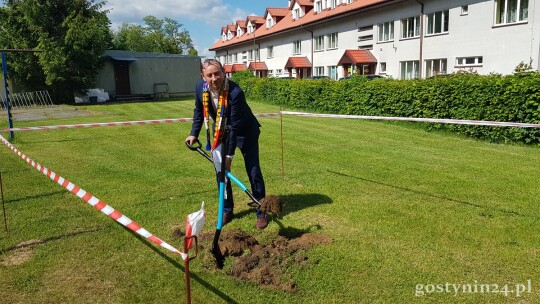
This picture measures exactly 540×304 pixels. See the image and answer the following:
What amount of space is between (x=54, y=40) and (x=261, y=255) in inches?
1153

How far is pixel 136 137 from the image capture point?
12.8 m

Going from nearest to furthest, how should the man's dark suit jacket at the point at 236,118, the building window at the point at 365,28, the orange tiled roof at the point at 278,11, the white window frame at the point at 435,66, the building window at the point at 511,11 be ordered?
the man's dark suit jacket at the point at 236,118, the building window at the point at 511,11, the white window frame at the point at 435,66, the building window at the point at 365,28, the orange tiled roof at the point at 278,11

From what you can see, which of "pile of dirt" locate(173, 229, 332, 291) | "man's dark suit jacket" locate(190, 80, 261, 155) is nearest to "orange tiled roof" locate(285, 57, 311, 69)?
"man's dark suit jacket" locate(190, 80, 261, 155)

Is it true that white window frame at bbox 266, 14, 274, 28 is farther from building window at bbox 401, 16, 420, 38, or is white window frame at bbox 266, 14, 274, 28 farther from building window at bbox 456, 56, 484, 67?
building window at bbox 456, 56, 484, 67

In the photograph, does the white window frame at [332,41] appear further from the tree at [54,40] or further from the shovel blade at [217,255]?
the shovel blade at [217,255]

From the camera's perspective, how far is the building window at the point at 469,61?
22453mm

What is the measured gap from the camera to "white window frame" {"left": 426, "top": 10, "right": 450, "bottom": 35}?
80.4 ft

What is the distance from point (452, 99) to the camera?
41.6ft

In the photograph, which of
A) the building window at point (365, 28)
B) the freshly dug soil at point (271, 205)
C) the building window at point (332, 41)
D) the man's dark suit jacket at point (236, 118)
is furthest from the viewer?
the building window at point (332, 41)

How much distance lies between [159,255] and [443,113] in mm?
11101

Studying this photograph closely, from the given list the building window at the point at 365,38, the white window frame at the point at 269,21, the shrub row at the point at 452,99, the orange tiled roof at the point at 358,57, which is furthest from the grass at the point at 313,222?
the white window frame at the point at 269,21

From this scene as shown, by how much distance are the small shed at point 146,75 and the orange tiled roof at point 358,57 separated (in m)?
14.3

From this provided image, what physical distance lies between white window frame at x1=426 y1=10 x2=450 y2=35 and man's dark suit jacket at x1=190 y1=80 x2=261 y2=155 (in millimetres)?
23031

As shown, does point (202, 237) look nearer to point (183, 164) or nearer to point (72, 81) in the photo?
point (183, 164)
